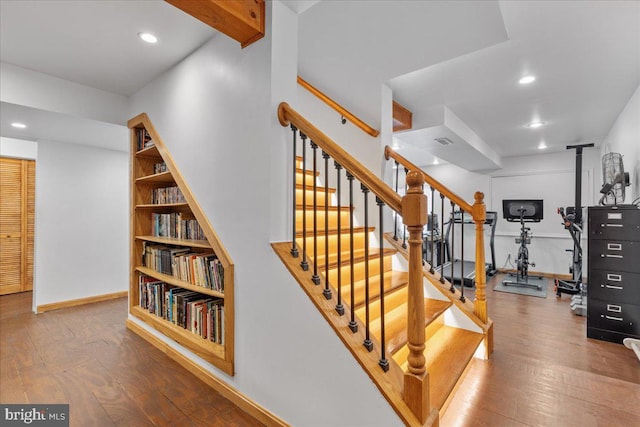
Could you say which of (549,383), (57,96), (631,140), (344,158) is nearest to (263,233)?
(344,158)

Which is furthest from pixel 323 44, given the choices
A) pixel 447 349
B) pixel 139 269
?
pixel 139 269

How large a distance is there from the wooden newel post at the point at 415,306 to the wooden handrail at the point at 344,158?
3.0 inches

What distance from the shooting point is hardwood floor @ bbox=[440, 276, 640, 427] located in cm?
167

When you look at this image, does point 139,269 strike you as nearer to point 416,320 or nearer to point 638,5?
point 416,320

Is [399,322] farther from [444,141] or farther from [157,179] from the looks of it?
[444,141]

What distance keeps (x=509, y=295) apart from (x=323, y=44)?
4.30 meters

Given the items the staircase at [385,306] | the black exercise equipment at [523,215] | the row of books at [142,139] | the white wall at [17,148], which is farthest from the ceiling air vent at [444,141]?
the white wall at [17,148]

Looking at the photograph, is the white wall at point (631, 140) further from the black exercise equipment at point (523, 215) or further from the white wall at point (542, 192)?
the white wall at point (542, 192)

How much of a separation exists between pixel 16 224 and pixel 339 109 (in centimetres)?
529

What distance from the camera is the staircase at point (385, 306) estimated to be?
4.14 ft

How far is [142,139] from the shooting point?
3.06 m

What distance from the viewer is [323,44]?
7.75 ft

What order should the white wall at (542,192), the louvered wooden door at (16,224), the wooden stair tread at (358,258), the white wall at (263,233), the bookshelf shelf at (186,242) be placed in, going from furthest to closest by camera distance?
the white wall at (542,192) < the louvered wooden door at (16,224) < the bookshelf shelf at (186,242) < the wooden stair tread at (358,258) < the white wall at (263,233)

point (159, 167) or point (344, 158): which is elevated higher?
point (159, 167)
